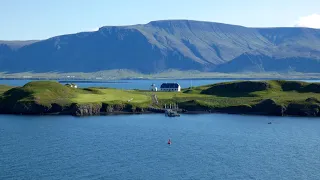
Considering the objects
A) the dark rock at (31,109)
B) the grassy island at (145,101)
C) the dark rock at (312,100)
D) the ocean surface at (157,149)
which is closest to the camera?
the ocean surface at (157,149)

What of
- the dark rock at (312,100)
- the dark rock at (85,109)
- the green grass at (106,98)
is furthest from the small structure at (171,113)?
the dark rock at (312,100)

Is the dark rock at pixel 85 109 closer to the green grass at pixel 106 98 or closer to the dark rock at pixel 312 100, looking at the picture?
the green grass at pixel 106 98

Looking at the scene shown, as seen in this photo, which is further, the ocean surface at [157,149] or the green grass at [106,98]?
the green grass at [106,98]

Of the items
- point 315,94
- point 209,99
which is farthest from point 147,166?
point 315,94

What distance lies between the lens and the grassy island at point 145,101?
150 meters

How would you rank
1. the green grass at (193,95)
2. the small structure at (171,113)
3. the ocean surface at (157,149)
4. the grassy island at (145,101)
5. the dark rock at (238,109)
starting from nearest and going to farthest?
the ocean surface at (157,149)
the small structure at (171,113)
the grassy island at (145,101)
the dark rock at (238,109)
the green grass at (193,95)

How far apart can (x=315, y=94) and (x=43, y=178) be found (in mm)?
123176

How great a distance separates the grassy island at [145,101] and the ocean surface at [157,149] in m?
14.5

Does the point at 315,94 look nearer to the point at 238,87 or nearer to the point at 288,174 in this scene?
the point at 238,87

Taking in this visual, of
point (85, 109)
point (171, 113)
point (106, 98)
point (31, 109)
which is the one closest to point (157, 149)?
point (171, 113)

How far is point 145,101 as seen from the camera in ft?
539

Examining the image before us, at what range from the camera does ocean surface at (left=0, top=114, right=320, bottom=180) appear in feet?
249

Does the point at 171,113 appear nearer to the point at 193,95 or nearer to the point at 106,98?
the point at 106,98

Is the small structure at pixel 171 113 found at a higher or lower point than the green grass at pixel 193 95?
lower
